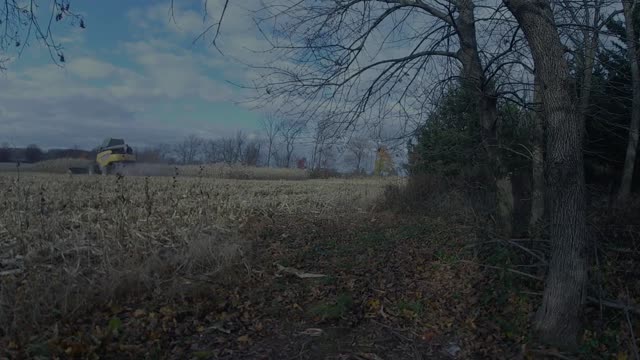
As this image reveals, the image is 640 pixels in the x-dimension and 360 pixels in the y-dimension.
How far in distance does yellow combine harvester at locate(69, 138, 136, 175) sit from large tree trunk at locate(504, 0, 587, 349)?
80.4 ft

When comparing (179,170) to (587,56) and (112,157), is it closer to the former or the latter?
(112,157)

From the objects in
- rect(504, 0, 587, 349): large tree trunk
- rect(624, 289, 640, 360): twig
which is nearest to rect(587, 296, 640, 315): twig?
rect(624, 289, 640, 360): twig

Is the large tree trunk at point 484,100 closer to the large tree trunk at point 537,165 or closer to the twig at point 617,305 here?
the large tree trunk at point 537,165

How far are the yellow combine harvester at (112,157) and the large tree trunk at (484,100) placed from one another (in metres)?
22.1

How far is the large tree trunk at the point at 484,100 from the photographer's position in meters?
7.81

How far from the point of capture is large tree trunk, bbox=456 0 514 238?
781cm

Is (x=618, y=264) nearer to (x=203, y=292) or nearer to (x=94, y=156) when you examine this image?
(x=203, y=292)

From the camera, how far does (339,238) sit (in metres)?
8.92

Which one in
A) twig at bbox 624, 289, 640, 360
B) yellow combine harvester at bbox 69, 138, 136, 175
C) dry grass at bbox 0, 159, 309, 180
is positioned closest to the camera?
twig at bbox 624, 289, 640, 360

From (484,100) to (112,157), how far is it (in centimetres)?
2443

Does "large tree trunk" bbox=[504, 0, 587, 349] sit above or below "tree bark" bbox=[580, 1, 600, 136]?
below

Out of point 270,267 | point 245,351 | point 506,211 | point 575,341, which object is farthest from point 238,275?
point 506,211

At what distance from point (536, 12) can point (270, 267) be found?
4.85m

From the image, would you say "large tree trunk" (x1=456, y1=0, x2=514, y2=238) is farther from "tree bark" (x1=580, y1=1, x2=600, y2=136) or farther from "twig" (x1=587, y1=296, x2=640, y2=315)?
"twig" (x1=587, y1=296, x2=640, y2=315)
